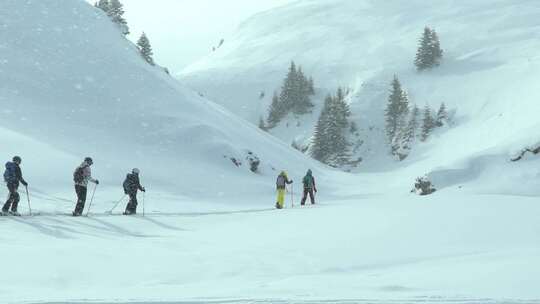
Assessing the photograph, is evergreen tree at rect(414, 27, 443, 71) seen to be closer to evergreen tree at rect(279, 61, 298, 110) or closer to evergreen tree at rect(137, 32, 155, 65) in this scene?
evergreen tree at rect(279, 61, 298, 110)

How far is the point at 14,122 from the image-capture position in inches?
1330

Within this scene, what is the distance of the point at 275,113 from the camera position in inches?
3334

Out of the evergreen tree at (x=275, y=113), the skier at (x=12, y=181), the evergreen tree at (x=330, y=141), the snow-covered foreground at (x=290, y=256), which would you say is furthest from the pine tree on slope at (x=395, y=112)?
the skier at (x=12, y=181)

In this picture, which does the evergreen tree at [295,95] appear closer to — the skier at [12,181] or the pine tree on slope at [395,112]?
the pine tree on slope at [395,112]

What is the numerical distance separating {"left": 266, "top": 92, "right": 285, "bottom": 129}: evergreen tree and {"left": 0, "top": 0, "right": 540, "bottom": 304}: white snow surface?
488 centimetres

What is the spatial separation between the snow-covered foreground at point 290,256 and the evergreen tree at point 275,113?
66.1 metres

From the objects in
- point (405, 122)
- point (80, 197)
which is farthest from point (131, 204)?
point (405, 122)

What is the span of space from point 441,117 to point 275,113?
981 inches

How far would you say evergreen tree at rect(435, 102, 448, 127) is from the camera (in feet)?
235

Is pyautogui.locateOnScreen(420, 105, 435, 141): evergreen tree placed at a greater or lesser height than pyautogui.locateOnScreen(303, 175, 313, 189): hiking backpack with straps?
greater

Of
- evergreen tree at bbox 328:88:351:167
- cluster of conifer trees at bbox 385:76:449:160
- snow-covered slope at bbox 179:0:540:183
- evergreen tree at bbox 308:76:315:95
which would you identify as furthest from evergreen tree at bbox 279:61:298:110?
cluster of conifer trees at bbox 385:76:449:160

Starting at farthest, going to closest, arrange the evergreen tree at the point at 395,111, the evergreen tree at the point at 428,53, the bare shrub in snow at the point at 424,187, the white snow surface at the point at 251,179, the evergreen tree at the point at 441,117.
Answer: the evergreen tree at the point at 428,53 → the evergreen tree at the point at 395,111 → the evergreen tree at the point at 441,117 → the bare shrub in snow at the point at 424,187 → the white snow surface at the point at 251,179

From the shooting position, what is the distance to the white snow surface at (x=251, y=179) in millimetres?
8414

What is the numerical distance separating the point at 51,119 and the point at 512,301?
1381 inches
